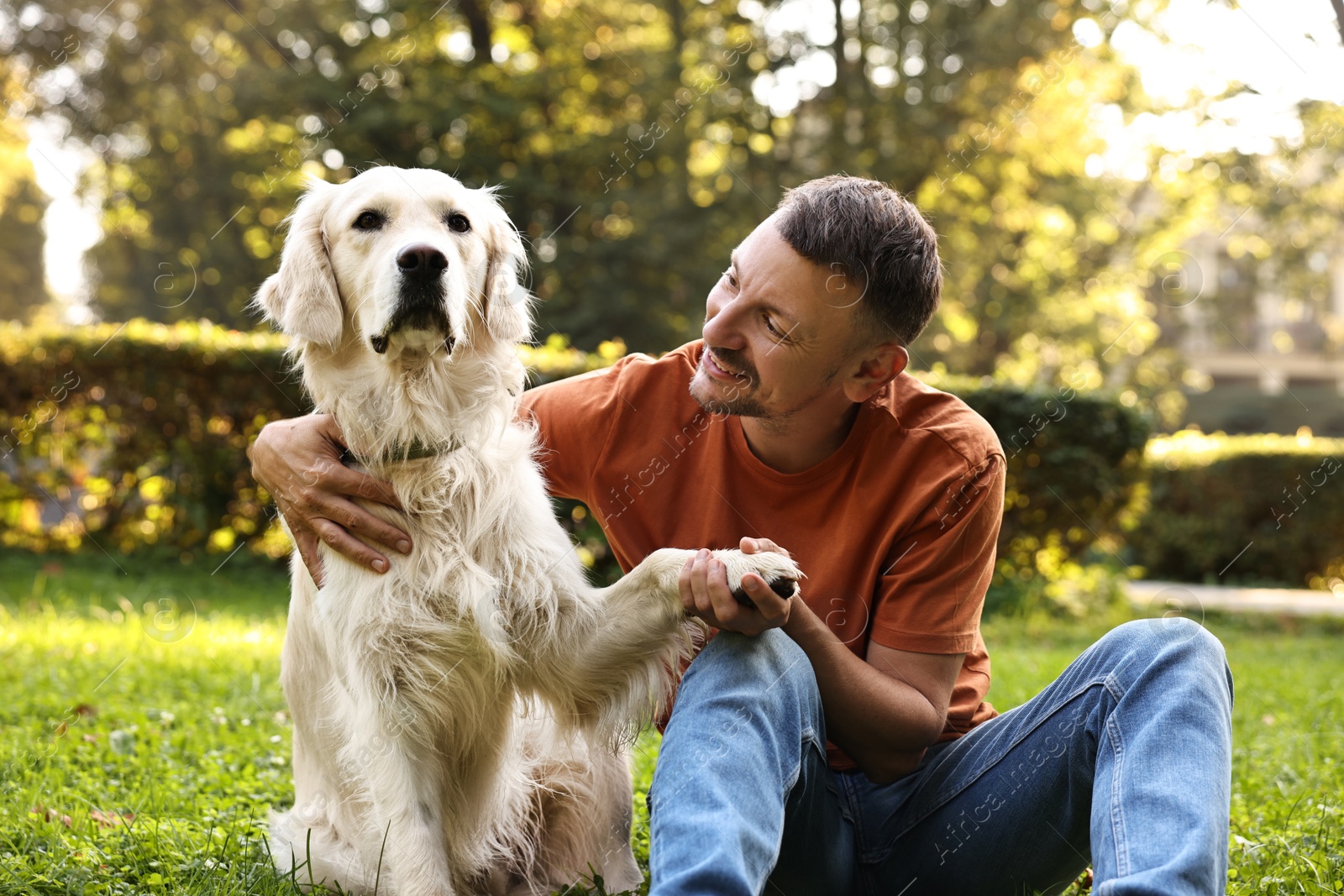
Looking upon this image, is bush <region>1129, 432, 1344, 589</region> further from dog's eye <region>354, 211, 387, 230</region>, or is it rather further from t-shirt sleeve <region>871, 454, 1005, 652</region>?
dog's eye <region>354, 211, 387, 230</region>

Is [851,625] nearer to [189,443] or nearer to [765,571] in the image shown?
[765,571]

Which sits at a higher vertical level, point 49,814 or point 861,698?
point 861,698

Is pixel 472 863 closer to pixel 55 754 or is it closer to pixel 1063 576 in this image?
pixel 55 754

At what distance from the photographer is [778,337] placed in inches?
89.4

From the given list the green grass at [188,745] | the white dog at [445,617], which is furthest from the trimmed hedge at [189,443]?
the white dog at [445,617]

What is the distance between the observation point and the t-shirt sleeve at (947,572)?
2.13 meters

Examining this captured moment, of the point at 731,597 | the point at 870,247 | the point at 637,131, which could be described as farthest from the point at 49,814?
the point at 637,131

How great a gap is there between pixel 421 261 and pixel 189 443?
6.00 metres

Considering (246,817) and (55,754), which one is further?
(55,754)

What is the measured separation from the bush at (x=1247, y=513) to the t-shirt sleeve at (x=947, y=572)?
9485mm

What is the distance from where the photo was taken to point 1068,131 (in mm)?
16078

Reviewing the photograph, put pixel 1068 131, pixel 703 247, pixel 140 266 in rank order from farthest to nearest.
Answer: pixel 140 266 < pixel 1068 131 < pixel 703 247

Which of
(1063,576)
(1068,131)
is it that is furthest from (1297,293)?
(1063,576)

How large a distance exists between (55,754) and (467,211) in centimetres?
210
